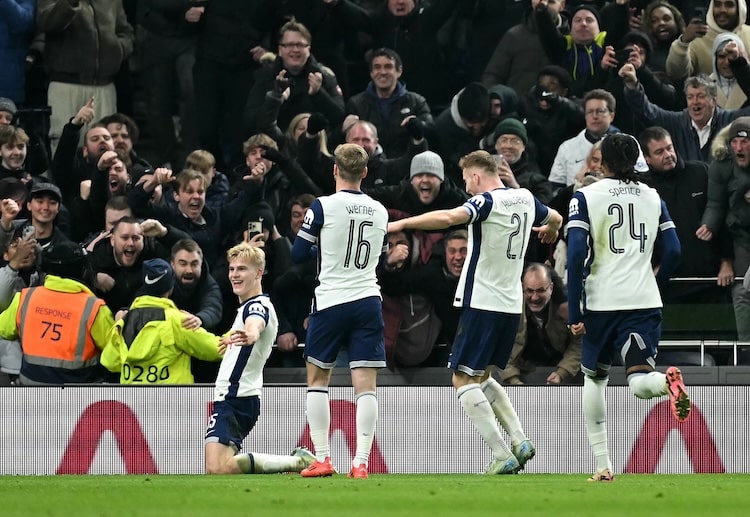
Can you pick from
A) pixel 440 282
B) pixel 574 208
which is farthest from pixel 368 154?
pixel 574 208

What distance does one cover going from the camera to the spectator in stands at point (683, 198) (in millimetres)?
14328

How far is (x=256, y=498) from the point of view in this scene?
8586mm

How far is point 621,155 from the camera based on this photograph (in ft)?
33.0

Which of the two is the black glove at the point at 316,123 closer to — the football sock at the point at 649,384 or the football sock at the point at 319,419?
the football sock at the point at 319,419

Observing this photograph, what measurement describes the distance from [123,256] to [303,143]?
Answer: 2398mm

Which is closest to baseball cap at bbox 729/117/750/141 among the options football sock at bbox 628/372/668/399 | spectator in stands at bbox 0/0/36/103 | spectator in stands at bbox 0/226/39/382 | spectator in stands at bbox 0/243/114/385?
football sock at bbox 628/372/668/399

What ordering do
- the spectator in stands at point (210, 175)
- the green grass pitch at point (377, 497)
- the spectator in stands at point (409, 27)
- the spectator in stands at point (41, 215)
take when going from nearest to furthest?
the green grass pitch at point (377, 497)
the spectator in stands at point (41, 215)
the spectator in stands at point (210, 175)
the spectator in stands at point (409, 27)

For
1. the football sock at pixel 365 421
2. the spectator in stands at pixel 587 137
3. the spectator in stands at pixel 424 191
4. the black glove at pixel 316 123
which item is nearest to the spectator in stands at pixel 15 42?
the black glove at pixel 316 123

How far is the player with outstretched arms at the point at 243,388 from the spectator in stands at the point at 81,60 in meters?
6.18

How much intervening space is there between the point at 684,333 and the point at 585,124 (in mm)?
2742

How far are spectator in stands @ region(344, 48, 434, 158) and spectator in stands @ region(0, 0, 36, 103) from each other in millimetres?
3628

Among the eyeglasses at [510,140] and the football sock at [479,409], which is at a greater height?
the eyeglasses at [510,140]

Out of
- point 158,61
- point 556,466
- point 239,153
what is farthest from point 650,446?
point 158,61

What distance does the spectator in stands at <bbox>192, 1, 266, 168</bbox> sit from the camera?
56.0 feet
